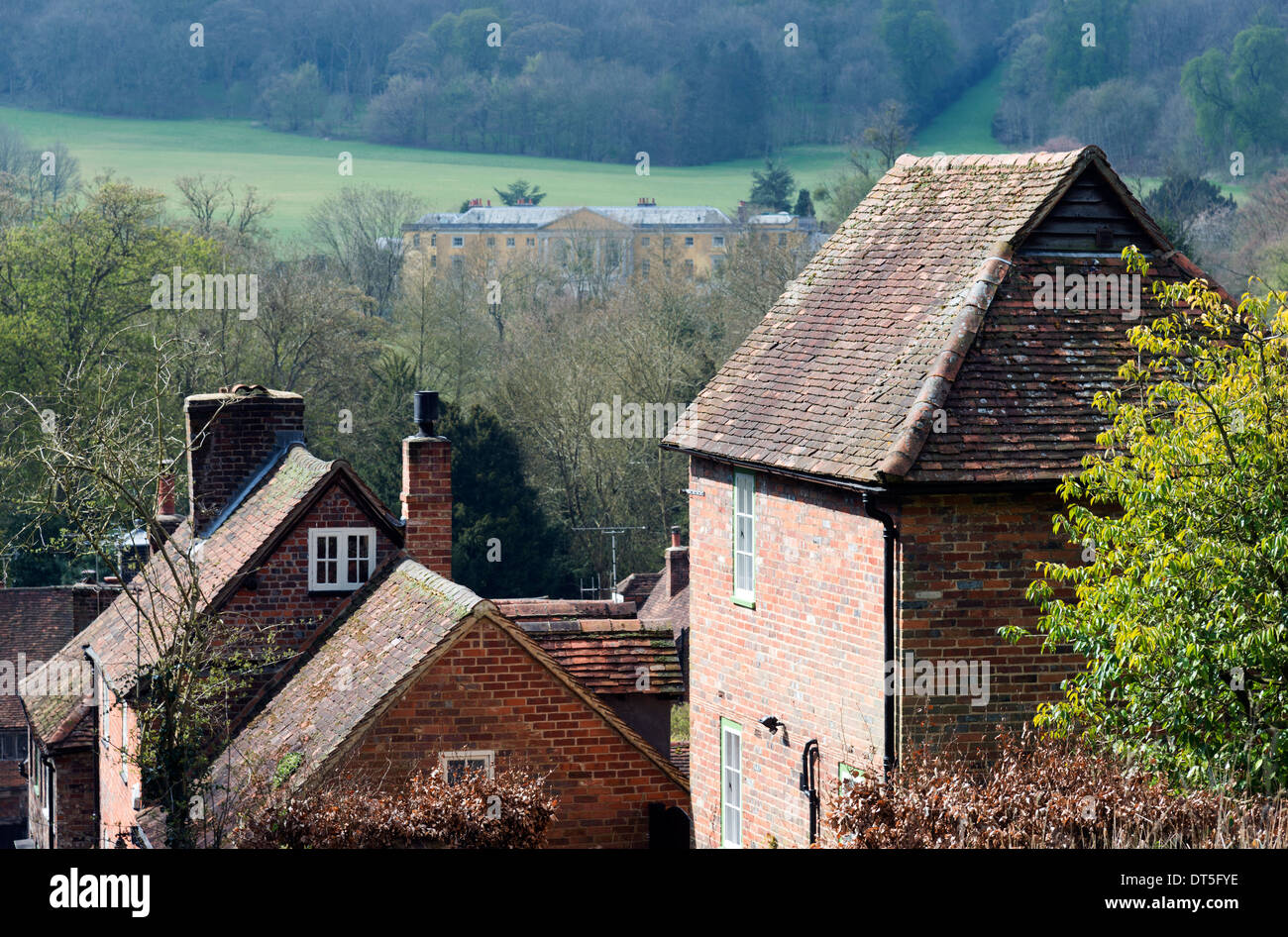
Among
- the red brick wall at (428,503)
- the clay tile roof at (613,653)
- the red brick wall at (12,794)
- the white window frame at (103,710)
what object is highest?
the red brick wall at (428,503)

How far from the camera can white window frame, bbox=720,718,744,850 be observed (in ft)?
58.1

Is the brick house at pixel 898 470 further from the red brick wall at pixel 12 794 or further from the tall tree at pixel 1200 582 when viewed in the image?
the red brick wall at pixel 12 794

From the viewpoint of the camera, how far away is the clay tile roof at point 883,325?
15.4 metres

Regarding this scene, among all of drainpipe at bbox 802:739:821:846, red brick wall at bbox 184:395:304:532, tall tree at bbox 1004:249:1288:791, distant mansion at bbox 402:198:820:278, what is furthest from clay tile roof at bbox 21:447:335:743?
distant mansion at bbox 402:198:820:278

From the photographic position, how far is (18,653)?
150 ft

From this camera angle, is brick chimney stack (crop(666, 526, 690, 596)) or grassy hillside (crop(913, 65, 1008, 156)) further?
grassy hillside (crop(913, 65, 1008, 156))

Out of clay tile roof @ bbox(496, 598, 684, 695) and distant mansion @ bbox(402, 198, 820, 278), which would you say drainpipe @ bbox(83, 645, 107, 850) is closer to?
clay tile roof @ bbox(496, 598, 684, 695)

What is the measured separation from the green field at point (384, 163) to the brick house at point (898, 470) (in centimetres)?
11229

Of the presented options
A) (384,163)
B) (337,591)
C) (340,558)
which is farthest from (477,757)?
(384,163)

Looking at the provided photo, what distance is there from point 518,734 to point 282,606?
5.55m

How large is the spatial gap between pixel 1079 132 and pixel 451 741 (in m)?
122

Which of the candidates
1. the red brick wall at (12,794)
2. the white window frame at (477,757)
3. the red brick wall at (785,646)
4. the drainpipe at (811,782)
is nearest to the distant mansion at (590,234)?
the red brick wall at (12,794)

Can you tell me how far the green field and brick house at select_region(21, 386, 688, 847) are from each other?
10384cm

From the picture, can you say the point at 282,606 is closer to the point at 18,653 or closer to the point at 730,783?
the point at 730,783
